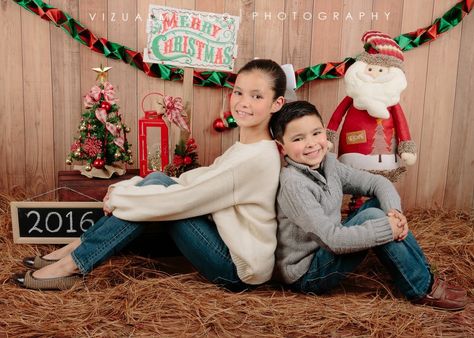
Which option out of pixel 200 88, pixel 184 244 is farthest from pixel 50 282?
pixel 200 88

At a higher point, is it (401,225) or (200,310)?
(401,225)

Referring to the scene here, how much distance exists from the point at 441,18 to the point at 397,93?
58 cm

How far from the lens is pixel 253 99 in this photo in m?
1.52

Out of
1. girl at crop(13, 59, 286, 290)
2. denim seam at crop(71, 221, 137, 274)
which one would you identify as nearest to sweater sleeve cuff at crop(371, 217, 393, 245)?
girl at crop(13, 59, 286, 290)

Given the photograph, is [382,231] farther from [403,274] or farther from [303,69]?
[303,69]

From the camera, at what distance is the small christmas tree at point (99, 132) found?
191 centimetres

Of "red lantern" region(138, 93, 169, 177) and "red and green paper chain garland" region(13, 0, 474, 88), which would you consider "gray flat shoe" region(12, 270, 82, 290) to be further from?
"red and green paper chain garland" region(13, 0, 474, 88)

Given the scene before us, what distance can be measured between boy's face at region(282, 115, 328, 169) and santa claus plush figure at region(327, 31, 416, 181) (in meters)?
0.49

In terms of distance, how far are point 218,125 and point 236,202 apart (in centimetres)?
83

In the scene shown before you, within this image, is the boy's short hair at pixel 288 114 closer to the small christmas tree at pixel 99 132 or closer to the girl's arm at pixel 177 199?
the girl's arm at pixel 177 199

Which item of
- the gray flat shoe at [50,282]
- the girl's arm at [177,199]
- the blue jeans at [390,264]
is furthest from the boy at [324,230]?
the gray flat shoe at [50,282]

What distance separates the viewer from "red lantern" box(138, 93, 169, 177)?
198 centimetres

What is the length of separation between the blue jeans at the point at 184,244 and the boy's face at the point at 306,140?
34cm

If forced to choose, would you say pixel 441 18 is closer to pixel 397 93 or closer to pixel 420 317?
pixel 397 93
